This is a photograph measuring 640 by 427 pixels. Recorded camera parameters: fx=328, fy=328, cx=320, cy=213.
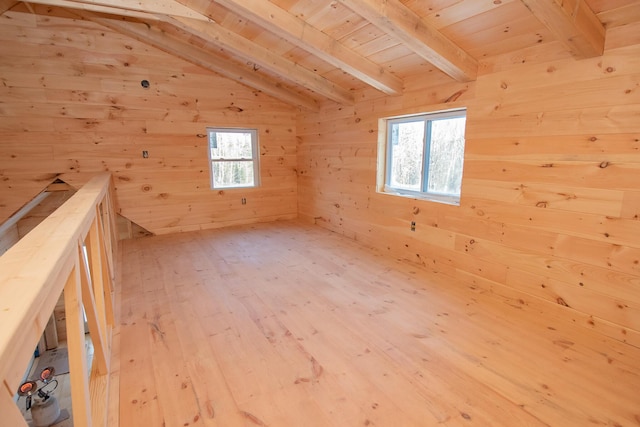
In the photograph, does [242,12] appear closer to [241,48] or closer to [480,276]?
[241,48]

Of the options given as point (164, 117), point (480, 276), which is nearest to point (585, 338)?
point (480, 276)

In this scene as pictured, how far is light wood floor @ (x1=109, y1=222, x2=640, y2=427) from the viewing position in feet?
5.04

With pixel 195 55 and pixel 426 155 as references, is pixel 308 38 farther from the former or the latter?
pixel 195 55

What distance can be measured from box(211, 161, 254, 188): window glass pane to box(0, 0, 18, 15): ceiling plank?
2.74m

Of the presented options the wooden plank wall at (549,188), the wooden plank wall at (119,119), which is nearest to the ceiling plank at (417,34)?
the wooden plank wall at (549,188)

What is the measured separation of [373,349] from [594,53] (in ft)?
7.36

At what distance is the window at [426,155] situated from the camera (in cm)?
309

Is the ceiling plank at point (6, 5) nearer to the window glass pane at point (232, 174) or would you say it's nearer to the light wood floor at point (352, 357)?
the window glass pane at point (232, 174)

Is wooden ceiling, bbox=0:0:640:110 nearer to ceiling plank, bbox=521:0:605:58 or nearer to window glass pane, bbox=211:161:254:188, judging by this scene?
ceiling plank, bbox=521:0:605:58

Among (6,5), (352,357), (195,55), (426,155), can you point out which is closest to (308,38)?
(426,155)

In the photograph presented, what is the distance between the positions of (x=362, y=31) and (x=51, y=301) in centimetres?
276

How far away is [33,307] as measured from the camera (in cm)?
62

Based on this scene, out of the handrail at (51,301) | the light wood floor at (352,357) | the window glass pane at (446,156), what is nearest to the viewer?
the handrail at (51,301)

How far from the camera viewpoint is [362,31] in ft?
8.93
